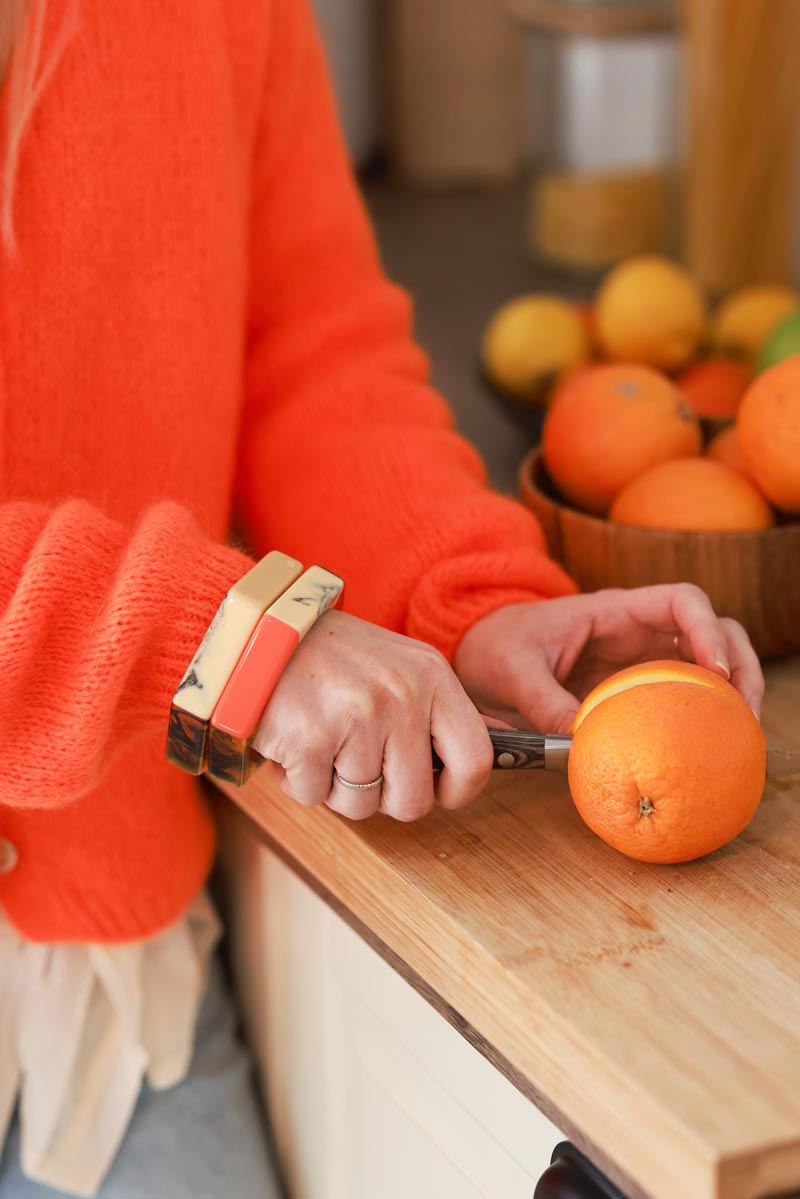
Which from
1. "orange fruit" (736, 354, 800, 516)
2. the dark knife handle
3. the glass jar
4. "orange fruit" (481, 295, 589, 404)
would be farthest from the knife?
the glass jar

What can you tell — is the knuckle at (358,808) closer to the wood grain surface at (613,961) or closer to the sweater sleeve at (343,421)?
the wood grain surface at (613,961)

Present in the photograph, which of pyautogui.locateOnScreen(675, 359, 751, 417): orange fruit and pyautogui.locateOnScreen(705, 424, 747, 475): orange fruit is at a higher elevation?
pyautogui.locateOnScreen(705, 424, 747, 475): orange fruit

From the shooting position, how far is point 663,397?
77 centimetres

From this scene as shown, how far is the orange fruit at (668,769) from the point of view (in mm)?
507

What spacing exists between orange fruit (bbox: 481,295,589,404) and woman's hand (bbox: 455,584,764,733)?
0.37 m

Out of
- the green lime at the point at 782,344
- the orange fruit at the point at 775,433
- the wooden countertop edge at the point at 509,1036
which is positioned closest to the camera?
the wooden countertop edge at the point at 509,1036

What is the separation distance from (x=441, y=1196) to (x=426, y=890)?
22 cm

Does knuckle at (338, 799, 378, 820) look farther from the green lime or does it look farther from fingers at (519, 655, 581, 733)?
the green lime

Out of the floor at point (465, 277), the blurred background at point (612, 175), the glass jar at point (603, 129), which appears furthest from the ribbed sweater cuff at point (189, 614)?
the glass jar at point (603, 129)

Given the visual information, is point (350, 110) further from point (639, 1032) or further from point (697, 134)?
point (639, 1032)

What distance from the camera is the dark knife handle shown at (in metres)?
0.56

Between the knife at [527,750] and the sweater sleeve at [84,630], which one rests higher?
the sweater sleeve at [84,630]

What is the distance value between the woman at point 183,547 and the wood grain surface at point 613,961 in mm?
37

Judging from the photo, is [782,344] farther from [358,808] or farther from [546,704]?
[358,808]
